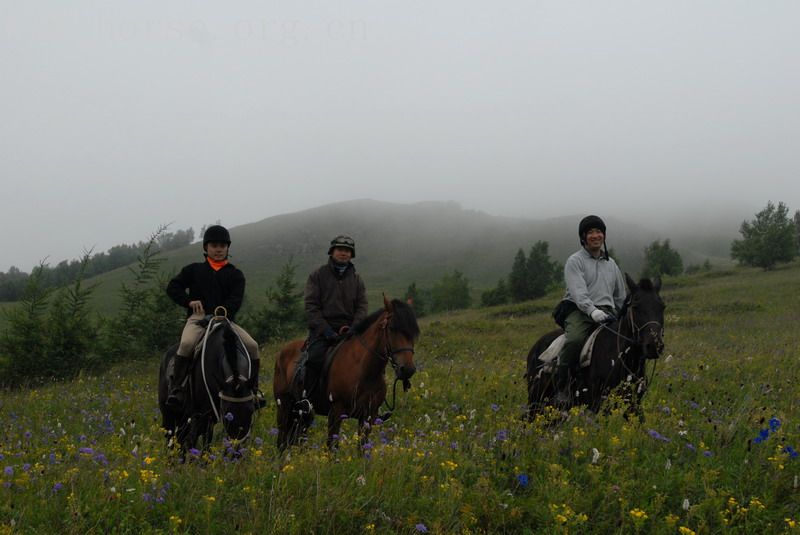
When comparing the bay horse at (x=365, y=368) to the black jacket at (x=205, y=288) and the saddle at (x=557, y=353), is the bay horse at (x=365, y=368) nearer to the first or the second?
the black jacket at (x=205, y=288)

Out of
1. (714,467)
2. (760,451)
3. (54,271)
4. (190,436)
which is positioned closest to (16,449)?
(190,436)

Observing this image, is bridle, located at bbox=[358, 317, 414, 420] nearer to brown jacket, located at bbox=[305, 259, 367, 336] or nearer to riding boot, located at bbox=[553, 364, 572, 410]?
brown jacket, located at bbox=[305, 259, 367, 336]

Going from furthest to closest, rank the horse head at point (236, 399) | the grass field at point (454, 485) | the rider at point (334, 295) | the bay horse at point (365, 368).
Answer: the rider at point (334, 295), the bay horse at point (365, 368), the horse head at point (236, 399), the grass field at point (454, 485)

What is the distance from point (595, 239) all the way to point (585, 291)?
851mm

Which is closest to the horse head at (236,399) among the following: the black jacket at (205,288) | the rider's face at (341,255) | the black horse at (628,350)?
the black jacket at (205,288)

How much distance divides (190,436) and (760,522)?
632 centimetres

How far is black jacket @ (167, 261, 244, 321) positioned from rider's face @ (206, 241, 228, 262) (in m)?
0.17

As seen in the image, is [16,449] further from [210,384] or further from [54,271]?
[54,271]

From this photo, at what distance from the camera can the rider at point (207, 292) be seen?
283 inches

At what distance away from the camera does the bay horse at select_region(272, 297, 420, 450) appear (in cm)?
704

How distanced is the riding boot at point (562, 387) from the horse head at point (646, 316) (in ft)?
4.06

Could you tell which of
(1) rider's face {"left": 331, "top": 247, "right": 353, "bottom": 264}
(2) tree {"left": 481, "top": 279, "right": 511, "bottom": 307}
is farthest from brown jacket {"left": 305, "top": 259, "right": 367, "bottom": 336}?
(2) tree {"left": 481, "top": 279, "right": 511, "bottom": 307}

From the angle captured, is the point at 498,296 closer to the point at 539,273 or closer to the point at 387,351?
the point at 539,273

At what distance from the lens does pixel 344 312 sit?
858 cm
